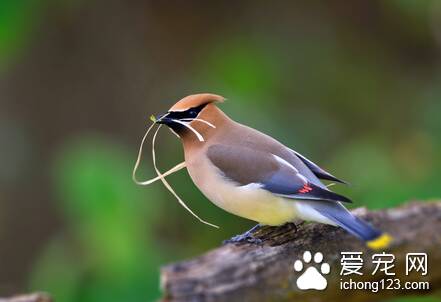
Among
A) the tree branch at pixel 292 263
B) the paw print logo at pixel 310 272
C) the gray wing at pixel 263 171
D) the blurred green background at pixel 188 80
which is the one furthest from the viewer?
the blurred green background at pixel 188 80

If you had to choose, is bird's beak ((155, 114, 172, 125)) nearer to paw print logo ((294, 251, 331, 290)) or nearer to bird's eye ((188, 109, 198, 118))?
bird's eye ((188, 109, 198, 118))

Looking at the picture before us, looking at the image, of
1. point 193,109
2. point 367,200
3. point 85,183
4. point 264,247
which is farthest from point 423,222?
point 85,183

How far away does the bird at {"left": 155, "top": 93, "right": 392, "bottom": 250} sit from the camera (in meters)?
2.78

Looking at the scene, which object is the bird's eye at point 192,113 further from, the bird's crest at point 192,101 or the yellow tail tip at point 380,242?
the yellow tail tip at point 380,242

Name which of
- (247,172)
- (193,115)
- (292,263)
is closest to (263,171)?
(247,172)

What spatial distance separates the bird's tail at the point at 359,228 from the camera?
2.47m

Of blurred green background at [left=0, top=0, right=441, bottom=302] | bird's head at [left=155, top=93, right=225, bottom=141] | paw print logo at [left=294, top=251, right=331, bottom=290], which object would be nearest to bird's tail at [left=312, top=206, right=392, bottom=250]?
paw print logo at [left=294, top=251, right=331, bottom=290]

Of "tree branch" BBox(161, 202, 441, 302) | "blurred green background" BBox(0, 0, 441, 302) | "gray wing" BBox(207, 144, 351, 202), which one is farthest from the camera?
"blurred green background" BBox(0, 0, 441, 302)

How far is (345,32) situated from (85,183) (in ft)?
8.65

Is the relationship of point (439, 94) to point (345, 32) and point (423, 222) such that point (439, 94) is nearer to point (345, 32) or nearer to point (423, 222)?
point (345, 32)

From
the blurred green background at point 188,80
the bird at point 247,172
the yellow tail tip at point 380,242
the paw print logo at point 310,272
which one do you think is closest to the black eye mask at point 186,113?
the bird at point 247,172

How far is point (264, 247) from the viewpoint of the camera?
261 centimetres

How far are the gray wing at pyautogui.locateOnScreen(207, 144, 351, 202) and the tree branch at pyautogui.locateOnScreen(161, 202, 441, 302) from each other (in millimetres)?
130

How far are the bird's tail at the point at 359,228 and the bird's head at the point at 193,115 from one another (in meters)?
0.48
